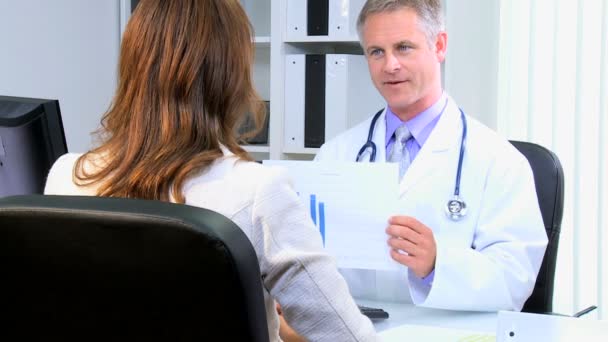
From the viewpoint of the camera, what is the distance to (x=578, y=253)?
2855 millimetres

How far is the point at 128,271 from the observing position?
28.7 inches

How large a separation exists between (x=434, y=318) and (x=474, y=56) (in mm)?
1325

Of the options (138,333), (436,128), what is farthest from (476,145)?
(138,333)

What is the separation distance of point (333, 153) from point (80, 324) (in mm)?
1413

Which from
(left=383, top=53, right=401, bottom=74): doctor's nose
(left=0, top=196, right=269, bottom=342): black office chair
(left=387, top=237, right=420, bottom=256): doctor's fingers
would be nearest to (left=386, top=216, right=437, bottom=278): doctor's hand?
(left=387, top=237, right=420, bottom=256): doctor's fingers

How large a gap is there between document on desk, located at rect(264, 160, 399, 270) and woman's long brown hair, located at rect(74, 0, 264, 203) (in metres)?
0.56

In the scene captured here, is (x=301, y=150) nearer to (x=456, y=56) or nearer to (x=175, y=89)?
(x=456, y=56)

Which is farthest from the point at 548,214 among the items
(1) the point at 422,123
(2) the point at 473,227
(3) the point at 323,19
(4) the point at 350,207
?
(3) the point at 323,19

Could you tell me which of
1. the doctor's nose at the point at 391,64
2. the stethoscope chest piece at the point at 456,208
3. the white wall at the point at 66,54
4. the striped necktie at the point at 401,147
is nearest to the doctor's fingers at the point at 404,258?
the stethoscope chest piece at the point at 456,208

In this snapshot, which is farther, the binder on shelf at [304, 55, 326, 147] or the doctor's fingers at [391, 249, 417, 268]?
the binder on shelf at [304, 55, 326, 147]

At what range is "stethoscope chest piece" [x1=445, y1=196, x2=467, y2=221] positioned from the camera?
1839 millimetres

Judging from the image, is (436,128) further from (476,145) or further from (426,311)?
(426,311)

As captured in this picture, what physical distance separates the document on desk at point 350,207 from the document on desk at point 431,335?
17cm

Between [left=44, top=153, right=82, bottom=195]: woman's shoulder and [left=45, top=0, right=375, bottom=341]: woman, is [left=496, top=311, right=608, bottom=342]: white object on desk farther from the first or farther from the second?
[left=44, top=153, right=82, bottom=195]: woman's shoulder
